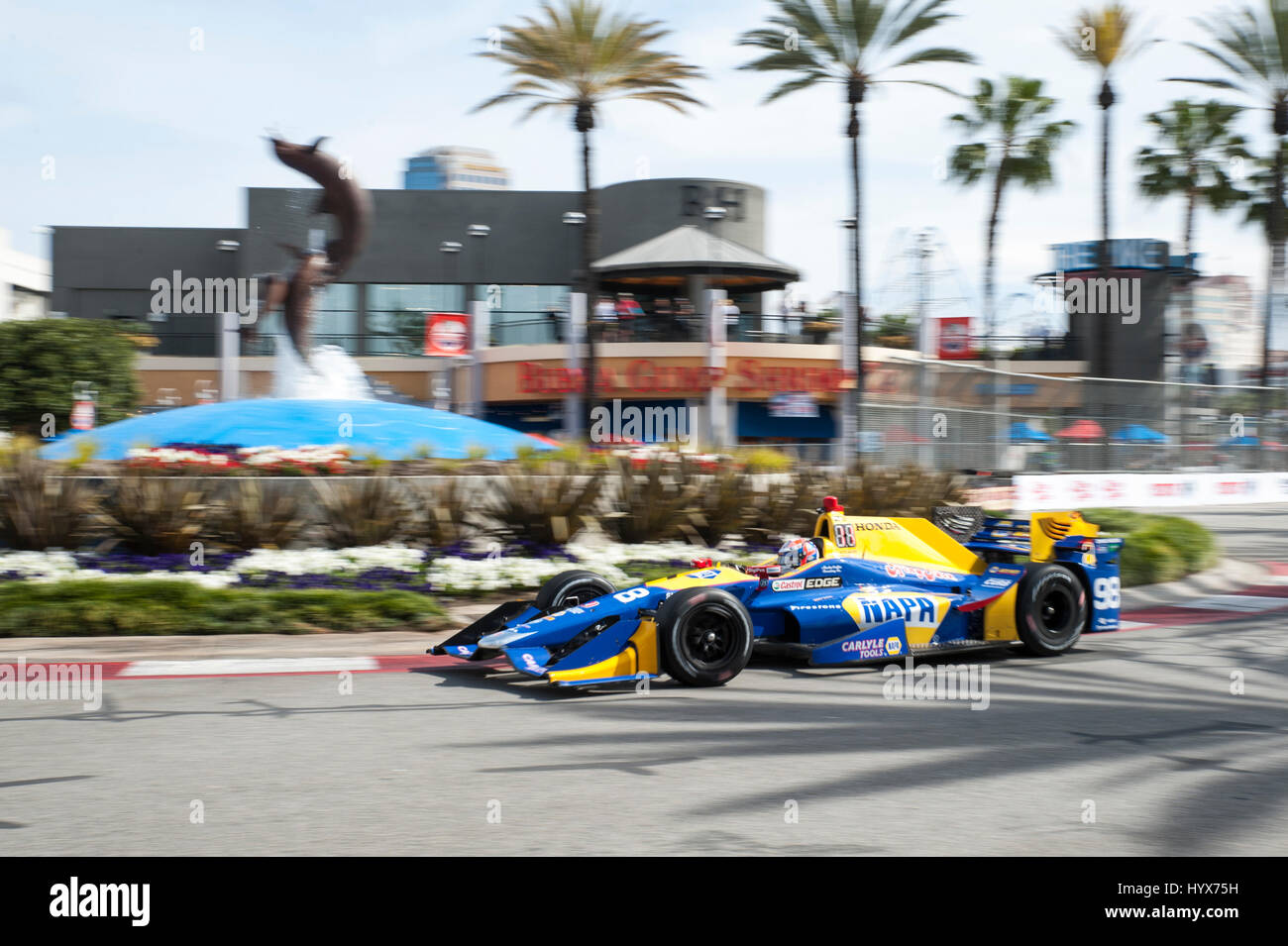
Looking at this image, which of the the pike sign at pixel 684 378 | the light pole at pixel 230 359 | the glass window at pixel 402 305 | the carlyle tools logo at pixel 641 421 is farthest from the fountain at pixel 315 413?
the glass window at pixel 402 305

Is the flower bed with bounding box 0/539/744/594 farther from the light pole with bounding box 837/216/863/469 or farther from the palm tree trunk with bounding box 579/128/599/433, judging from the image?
the palm tree trunk with bounding box 579/128/599/433

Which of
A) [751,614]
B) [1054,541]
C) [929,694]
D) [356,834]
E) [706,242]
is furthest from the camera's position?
[706,242]

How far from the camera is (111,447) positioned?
17.5m

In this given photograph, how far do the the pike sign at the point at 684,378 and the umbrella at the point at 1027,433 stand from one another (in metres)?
13.8

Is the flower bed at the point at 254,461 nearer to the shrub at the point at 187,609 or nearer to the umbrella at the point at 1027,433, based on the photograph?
the shrub at the point at 187,609

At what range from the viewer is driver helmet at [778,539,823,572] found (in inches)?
344

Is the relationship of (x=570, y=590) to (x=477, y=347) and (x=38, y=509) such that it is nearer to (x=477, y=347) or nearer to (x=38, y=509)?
(x=38, y=509)

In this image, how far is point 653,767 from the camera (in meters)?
5.90

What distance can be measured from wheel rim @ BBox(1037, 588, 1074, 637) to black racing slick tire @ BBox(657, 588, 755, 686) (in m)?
2.78

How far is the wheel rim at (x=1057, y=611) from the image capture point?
945cm

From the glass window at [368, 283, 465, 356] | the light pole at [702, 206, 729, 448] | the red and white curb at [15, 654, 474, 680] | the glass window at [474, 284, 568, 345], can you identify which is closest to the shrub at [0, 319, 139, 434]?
the glass window at [474, 284, 568, 345]

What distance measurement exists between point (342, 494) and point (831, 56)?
18542 mm
